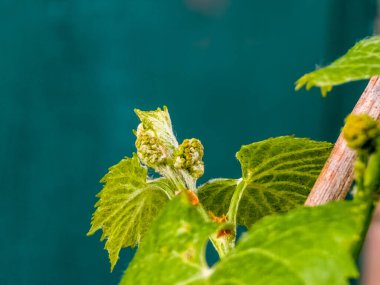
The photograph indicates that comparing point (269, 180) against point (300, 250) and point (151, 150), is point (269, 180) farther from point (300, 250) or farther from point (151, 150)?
point (300, 250)

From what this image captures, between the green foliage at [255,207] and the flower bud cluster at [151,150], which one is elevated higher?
the flower bud cluster at [151,150]

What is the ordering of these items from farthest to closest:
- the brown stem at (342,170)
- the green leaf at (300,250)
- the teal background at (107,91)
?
the teal background at (107,91) → the brown stem at (342,170) → the green leaf at (300,250)

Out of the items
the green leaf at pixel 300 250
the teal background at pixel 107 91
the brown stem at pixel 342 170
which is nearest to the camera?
the green leaf at pixel 300 250

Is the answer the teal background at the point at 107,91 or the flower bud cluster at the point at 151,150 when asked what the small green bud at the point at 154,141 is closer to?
the flower bud cluster at the point at 151,150

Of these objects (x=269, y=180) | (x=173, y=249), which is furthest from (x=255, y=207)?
(x=173, y=249)

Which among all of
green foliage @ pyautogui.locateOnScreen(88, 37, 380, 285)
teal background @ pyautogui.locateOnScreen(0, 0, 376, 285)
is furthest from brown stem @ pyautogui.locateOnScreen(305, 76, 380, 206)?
teal background @ pyautogui.locateOnScreen(0, 0, 376, 285)

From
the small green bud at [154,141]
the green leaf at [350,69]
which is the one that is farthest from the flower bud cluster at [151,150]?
the green leaf at [350,69]

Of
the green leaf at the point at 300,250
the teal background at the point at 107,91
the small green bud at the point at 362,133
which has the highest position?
the teal background at the point at 107,91
